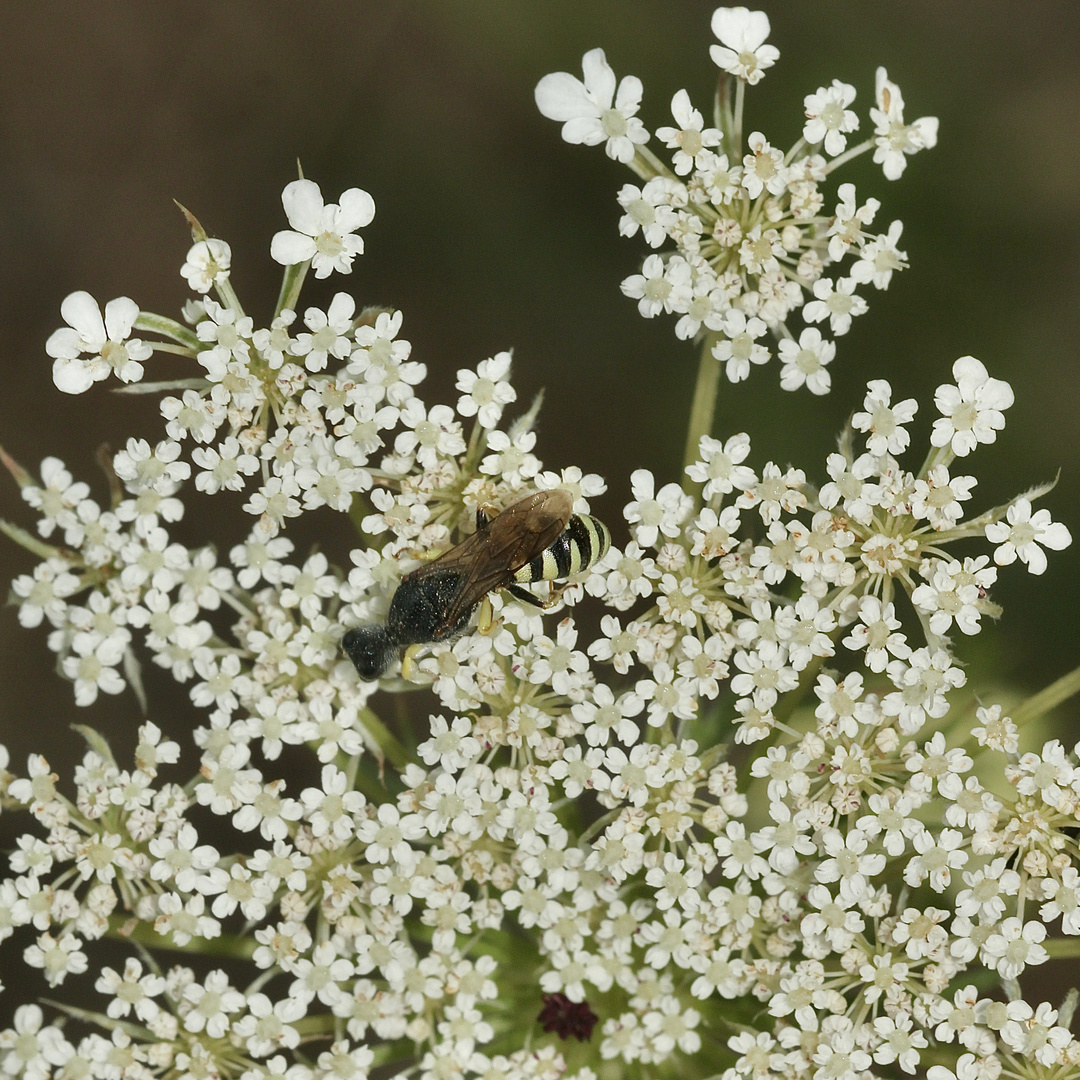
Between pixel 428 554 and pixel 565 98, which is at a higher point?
pixel 565 98

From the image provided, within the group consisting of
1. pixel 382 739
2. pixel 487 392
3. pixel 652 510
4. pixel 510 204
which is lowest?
pixel 382 739

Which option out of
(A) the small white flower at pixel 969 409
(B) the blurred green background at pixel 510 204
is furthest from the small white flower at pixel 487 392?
(B) the blurred green background at pixel 510 204

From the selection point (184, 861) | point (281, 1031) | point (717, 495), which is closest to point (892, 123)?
point (717, 495)

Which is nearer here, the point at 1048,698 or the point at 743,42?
the point at 1048,698

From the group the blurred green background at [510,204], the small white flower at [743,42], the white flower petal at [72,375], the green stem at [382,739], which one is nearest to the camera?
the small white flower at [743,42]

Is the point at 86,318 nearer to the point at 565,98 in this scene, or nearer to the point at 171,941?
the point at 565,98

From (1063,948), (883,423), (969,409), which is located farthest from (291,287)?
(1063,948)

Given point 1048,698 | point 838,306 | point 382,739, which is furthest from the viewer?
point 382,739

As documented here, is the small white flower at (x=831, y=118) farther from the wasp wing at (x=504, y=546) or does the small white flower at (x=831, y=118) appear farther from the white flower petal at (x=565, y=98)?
the wasp wing at (x=504, y=546)

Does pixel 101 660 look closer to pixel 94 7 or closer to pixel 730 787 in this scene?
pixel 730 787
